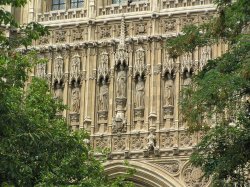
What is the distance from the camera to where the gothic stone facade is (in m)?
41.7

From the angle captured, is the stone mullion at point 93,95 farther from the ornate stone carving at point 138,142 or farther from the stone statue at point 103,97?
the ornate stone carving at point 138,142

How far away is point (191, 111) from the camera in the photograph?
2797 cm

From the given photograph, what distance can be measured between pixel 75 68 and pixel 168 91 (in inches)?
166

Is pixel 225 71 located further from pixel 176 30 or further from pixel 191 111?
pixel 176 30

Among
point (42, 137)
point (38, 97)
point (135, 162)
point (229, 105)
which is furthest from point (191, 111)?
point (135, 162)

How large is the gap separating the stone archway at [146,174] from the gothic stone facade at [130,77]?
3 cm

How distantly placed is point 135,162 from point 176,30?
223 inches

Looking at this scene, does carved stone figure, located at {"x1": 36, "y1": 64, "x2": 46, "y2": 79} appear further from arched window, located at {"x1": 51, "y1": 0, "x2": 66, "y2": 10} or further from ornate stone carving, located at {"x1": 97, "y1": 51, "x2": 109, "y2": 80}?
arched window, located at {"x1": 51, "y1": 0, "x2": 66, "y2": 10}

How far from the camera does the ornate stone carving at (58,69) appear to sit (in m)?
44.3

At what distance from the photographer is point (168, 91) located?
4256cm

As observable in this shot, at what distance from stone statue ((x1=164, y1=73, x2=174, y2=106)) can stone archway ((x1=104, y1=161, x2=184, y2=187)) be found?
103 inches

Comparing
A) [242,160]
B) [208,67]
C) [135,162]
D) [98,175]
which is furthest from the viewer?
[135,162]

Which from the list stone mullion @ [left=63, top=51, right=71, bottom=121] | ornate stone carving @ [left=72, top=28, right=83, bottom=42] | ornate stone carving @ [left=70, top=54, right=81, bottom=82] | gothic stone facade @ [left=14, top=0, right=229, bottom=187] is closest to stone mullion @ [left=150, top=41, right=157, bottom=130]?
gothic stone facade @ [left=14, top=0, right=229, bottom=187]

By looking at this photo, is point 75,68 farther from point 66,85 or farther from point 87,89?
point 87,89
